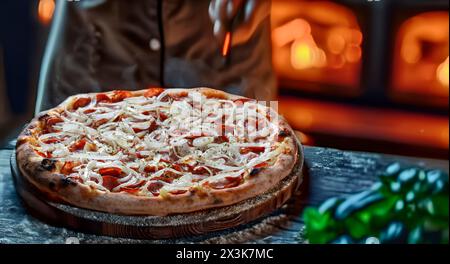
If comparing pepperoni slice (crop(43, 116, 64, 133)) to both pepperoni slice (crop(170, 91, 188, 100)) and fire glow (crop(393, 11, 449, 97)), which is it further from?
fire glow (crop(393, 11, 449, 97))

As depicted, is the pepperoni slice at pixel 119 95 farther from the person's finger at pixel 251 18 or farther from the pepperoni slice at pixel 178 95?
the person's finger at pixel 251 18

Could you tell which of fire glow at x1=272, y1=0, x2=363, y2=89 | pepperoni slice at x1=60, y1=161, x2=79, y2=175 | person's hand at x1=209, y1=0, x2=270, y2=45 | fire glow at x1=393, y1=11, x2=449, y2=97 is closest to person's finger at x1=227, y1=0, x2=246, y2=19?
person's hand at x1=209, y1=0, x2=270, y2=45

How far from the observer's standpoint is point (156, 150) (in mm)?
1271

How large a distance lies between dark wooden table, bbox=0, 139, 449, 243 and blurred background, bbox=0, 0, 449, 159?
4 cm

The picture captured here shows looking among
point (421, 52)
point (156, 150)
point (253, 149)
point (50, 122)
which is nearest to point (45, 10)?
A: point (50, 122)

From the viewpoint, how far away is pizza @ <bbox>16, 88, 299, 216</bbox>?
112 centimetres

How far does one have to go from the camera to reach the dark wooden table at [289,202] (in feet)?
3.69

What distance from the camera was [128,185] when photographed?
117cm

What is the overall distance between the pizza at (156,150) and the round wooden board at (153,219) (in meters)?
0.01

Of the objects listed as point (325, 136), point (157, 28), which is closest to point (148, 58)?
point (157, 28)

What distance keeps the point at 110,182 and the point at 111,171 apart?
3 cm

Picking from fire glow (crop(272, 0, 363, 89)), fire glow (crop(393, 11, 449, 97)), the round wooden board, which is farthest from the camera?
fire glow (crop(393, 11, 449, 97))

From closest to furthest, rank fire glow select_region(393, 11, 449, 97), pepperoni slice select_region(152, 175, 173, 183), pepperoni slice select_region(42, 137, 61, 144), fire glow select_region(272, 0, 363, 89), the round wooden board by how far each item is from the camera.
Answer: the round wooden board
pepperoni slice select_region(152, 175, 173, 183)
pepperoni slice select_region(42, 137, 61, 144)
fire glow select_region(272, 0, 363, 89)
fire glow select_region(393, 11, 449, 97)
